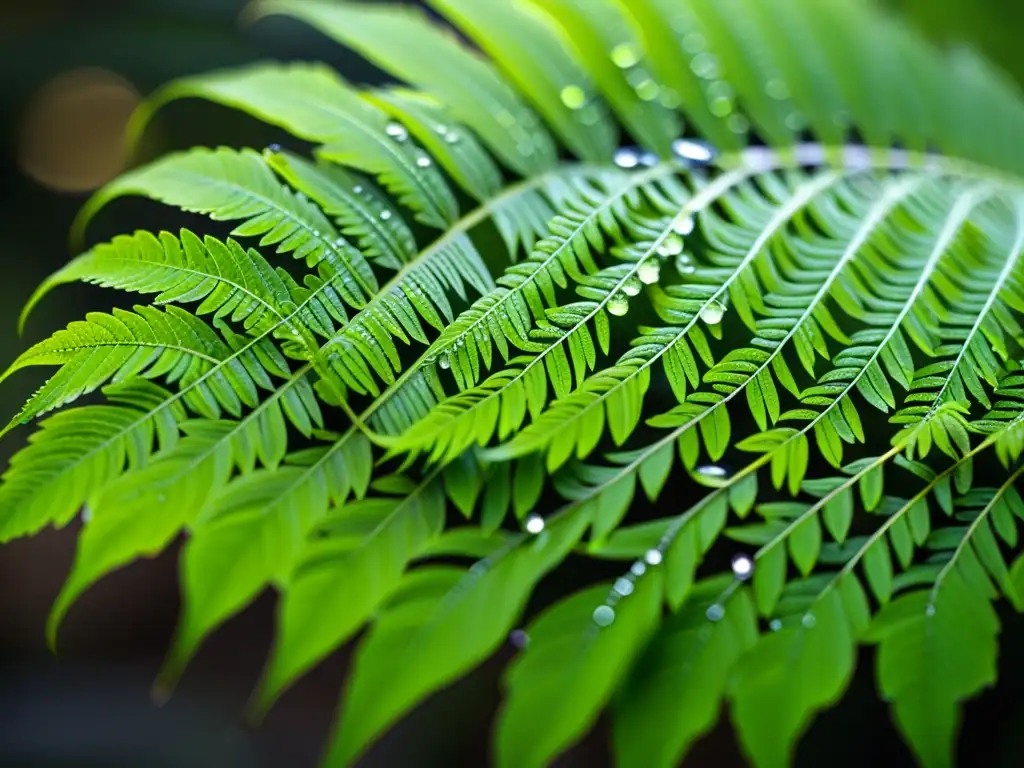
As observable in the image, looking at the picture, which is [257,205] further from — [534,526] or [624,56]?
[624,56]

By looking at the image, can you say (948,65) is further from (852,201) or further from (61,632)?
(61,632)

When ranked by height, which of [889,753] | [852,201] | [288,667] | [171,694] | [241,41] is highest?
[241,41]

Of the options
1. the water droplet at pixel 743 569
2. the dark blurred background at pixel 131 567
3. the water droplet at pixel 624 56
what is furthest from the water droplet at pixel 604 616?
the dark blurred background at pixel 131 567

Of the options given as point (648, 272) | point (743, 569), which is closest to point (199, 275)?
point (648, 272)

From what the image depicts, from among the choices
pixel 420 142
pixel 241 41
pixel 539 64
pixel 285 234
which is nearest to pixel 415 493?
pixel 285 234

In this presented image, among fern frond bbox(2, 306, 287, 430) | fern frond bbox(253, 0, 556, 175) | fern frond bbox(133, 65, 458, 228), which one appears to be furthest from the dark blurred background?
fern frond bbox(2, 306, 287, 430)

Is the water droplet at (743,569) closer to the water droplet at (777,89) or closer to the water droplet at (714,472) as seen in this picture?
the water droplet at (714,472)
